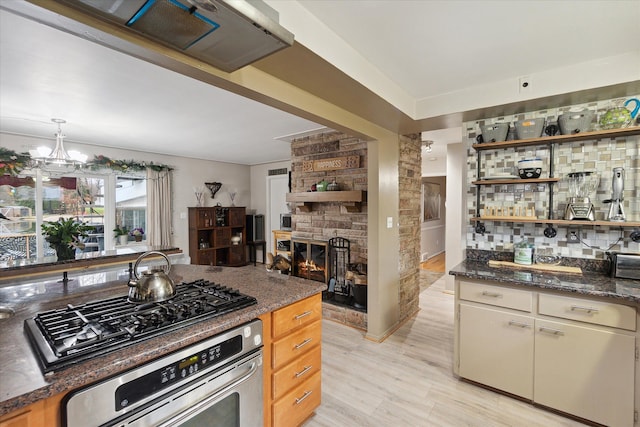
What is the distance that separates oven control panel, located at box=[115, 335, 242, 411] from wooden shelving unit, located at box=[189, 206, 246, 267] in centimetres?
516

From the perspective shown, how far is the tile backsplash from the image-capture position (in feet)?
7.04

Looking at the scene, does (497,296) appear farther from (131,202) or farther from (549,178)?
(131,202)

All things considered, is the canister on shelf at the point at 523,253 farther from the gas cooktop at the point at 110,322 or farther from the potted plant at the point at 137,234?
the potted plant at the point at 137,234

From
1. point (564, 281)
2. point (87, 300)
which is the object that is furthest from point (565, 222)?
point (87, 300)

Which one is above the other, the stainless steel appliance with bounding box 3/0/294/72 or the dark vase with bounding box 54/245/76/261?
the stainless steel appliance with bounding box 3/0/294/72

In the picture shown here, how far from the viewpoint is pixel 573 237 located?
91.7 inches

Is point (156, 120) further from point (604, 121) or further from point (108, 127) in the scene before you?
point (604, 121)

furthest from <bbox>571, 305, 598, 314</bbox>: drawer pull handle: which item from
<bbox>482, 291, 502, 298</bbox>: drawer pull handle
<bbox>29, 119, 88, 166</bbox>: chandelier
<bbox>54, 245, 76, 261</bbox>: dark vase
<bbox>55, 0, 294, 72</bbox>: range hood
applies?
<bbox>29, 119, 88, 166</bbox>: chandelier

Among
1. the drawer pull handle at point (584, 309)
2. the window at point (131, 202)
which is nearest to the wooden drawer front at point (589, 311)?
the drawer pull handle at point (584, 309)

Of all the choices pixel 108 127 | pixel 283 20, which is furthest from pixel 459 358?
pixel 108 127

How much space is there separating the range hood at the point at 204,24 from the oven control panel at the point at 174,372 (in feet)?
4.22

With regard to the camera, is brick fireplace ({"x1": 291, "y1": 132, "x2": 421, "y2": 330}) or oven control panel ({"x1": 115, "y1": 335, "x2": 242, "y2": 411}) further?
brick fireplace ({"x1": 291, "y1": 132, "x2": 421, "y2": 330})

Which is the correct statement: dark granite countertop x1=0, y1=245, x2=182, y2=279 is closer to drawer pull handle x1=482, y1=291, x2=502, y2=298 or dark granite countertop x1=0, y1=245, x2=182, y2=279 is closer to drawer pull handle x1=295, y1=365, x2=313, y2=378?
drawer pull handle x1=295, y1=365, x2=313, y2=378

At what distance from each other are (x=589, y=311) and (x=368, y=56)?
218 cm
